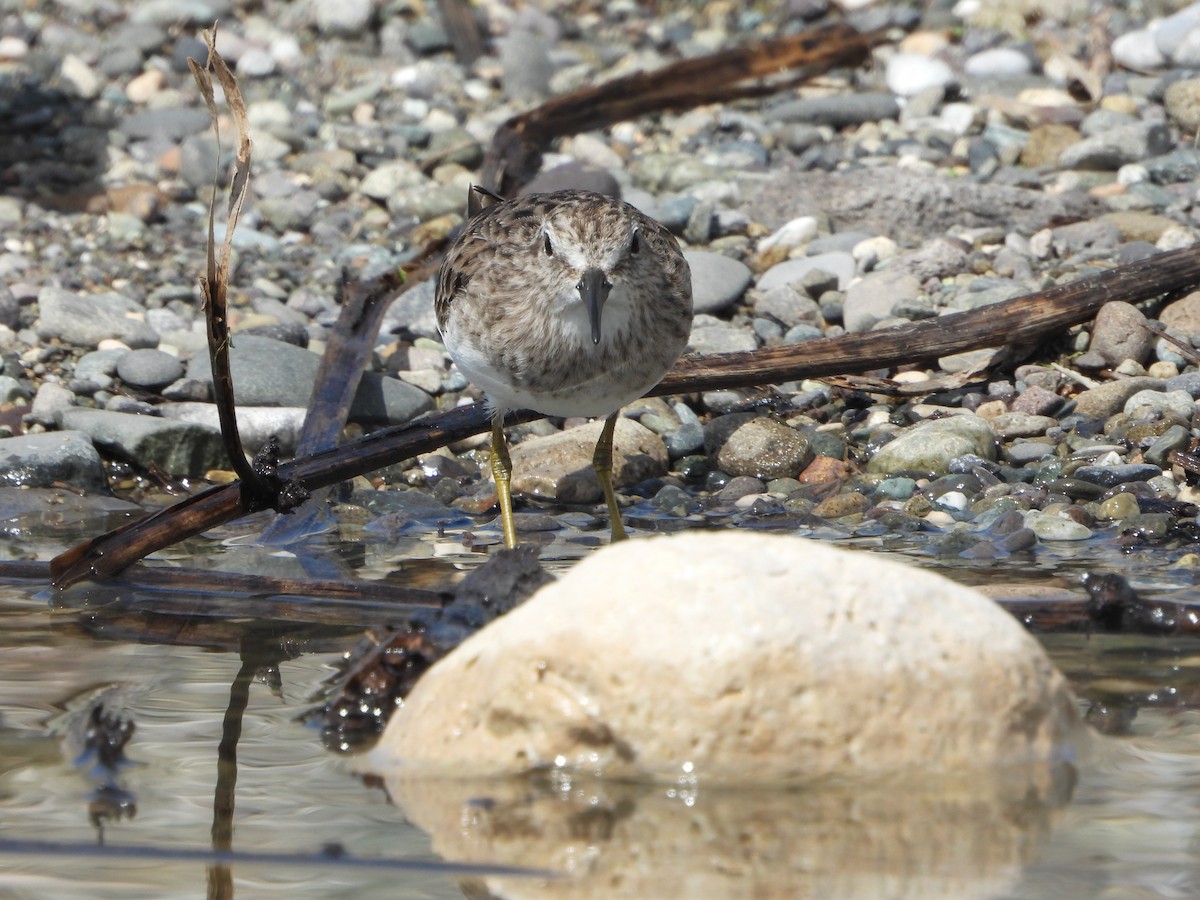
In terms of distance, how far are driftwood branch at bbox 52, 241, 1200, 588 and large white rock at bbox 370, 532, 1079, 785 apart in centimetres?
232

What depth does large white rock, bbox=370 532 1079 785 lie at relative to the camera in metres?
3.70

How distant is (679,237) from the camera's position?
35.0 ft

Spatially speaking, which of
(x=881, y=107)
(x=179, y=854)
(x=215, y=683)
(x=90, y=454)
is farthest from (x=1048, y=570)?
(x=881, y=107)

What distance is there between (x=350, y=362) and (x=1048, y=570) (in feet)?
12.4

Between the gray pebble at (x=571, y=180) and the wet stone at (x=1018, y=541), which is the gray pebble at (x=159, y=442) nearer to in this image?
the gray pebble at (x=571, y=180)

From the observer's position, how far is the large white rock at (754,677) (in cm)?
370

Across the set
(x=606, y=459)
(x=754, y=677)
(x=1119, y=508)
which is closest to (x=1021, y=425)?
(x=1119, y=508)

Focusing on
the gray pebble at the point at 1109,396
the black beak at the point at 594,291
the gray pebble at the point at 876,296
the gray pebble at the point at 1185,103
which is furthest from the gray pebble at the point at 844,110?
the black beak at the point at 594,291

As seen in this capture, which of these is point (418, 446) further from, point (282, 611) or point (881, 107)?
point (881, 107)

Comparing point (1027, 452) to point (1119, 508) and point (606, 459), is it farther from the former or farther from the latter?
point (606, 459)

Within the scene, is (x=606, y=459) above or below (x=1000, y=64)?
below

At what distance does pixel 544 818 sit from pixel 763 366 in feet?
13.2

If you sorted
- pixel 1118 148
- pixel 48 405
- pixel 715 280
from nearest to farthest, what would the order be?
pixel 48 405
pixel 715 280
pixel 1118 148

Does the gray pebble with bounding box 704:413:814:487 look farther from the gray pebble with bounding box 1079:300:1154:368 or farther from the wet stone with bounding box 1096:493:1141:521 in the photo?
the gray pebble with bounding box 1079:300:1154:368
